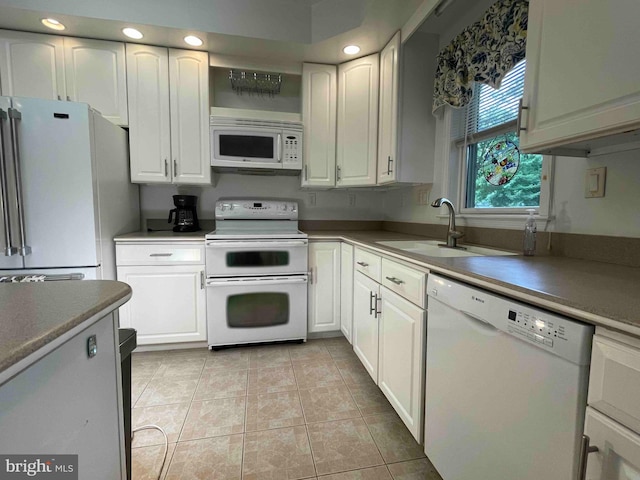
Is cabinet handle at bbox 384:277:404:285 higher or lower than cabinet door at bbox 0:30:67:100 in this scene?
lower

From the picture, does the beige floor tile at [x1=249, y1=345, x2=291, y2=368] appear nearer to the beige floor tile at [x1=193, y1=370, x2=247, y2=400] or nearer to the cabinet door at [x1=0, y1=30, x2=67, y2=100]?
the beige floor tile at [x1=193, y1=370, x2=247, y2=400]

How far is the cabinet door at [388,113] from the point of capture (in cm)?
211

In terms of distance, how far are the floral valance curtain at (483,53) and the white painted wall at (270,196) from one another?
1.21 metres

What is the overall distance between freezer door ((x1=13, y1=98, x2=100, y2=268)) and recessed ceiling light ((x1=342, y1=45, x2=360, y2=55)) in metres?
1.79

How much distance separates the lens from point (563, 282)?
81cm

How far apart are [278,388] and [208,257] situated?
104 centimetres

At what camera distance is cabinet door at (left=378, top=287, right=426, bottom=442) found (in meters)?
1.26

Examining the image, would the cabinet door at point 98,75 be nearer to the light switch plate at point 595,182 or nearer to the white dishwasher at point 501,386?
the white dishwasher at point 501,386

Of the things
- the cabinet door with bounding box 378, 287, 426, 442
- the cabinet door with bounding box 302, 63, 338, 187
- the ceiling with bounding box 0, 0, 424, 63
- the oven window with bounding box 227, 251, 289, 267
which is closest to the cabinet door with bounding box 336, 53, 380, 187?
the cabinet door with bounding box 302, 63, 338, 187

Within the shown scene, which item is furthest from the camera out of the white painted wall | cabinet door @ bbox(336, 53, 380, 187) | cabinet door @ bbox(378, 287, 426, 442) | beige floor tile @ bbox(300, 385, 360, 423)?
the white painted wall

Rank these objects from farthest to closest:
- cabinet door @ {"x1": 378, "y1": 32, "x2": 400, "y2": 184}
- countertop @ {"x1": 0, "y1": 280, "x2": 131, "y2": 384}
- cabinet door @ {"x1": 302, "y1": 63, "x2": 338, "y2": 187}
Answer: cabinet door @ {"x1": 302, "y1": 63, "x2": 338, "y2": 187} < cabinet door @ {"x1": 378, "y1": 32, "x2": 400, "y2": 184} < countertop @ {"x1": 0, "y1": 280, "x2": 131, "y2": 384}

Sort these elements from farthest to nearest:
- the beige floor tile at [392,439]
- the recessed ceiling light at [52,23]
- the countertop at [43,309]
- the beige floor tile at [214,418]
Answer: the recessed ceiling light at [52,23] < the beige floor tile at [214,418] < the beige floor tile at [392,439] < the countertop at [43,309]

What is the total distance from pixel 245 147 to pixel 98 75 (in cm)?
115

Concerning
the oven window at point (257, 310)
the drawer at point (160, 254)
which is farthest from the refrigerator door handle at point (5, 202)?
the oven window at point (257, 310)
